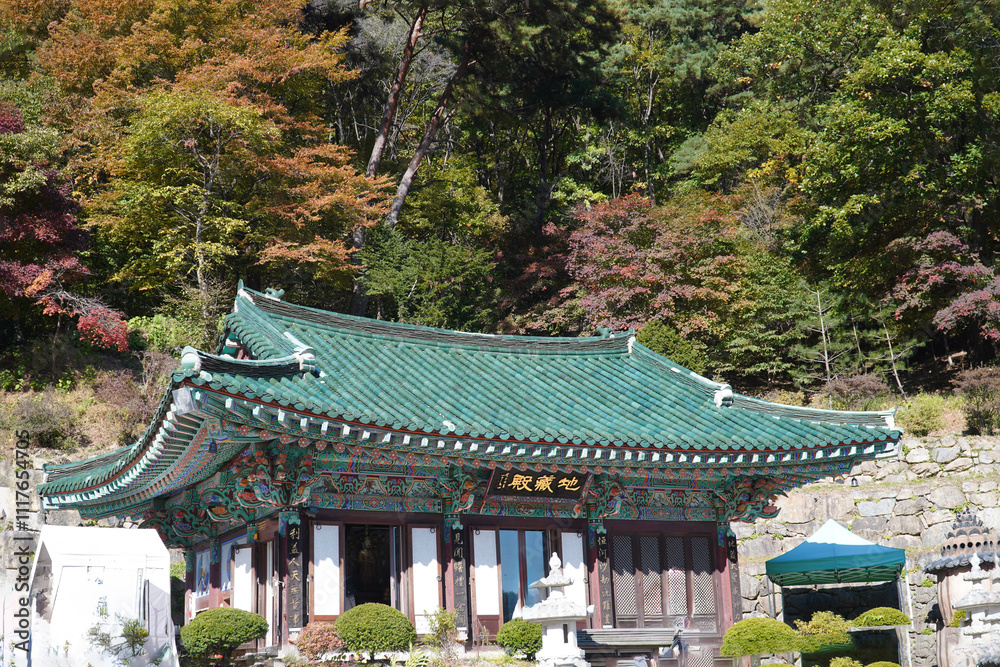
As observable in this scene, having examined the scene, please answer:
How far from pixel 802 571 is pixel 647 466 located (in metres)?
8.44

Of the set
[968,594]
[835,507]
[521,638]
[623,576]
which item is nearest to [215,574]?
[521,638]

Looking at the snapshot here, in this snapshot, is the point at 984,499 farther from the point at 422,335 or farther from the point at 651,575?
the point at 422,335

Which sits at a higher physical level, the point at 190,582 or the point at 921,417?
the point at 921,417

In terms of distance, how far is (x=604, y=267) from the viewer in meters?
29.8

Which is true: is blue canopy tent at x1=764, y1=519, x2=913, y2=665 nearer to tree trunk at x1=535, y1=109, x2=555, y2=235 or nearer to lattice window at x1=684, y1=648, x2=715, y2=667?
lattice window at x1=684, y1=648, x2=715, y2=667

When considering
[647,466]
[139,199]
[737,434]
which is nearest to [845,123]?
[737,434]

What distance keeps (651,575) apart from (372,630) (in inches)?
218

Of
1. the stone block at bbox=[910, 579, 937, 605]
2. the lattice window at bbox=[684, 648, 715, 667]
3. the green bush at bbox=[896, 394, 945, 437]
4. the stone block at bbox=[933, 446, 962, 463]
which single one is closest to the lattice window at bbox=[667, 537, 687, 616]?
the lattice window at bbox=[684, 648, 715, 667]

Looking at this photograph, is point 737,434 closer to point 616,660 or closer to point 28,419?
point 616,660

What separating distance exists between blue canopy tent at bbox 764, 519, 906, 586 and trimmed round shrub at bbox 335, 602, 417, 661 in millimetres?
11239

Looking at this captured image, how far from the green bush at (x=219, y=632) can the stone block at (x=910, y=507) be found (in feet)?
55.5

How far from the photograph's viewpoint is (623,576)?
16062 mm

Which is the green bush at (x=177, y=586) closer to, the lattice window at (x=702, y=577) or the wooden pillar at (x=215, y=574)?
the wooden pillar at (x=215, y=574)

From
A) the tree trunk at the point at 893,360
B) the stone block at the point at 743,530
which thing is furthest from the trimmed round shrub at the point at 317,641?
the tree trunk at the point at 893,360
